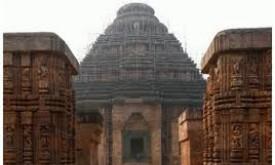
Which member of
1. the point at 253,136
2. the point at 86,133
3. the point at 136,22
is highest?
the point at 136,22

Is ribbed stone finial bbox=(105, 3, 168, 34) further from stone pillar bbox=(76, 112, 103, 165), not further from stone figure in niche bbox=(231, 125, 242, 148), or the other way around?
stone figure in niche bbox=(231, 125, 242, 148)

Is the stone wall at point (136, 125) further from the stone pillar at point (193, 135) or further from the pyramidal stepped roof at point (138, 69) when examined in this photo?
the stone pillar at point (193, 135)

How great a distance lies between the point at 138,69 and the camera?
80.3 feet

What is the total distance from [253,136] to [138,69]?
57.0 feet

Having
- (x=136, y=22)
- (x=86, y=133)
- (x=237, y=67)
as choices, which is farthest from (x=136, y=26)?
(x=237, y=67)

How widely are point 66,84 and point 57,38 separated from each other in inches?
36.7

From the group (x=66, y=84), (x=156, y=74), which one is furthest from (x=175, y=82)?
(x=66, y=84)

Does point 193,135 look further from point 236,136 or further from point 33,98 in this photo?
point 33,98

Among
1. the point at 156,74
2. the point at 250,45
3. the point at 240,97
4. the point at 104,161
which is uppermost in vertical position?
the point at 156,74

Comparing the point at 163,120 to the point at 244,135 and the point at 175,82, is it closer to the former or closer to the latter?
the point at 175,82

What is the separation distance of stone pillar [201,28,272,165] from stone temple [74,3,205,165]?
14.9 meters

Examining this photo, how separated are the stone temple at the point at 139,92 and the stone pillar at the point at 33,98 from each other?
14640mm

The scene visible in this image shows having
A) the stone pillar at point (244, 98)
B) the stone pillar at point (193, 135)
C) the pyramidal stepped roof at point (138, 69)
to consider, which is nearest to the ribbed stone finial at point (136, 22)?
the pyramidal stepped roof at point (138, 69)

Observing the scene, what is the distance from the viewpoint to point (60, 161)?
736 centimetres
